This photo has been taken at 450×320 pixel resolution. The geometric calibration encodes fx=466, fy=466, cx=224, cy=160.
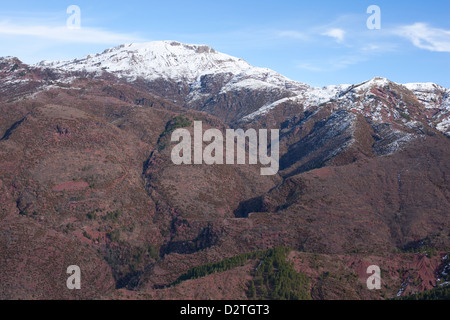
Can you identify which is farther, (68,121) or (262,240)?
(68,121)

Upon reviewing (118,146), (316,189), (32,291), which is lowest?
(32,291)

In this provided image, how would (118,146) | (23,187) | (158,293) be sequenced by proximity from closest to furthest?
1. (158,293)
2. (23,187)
3. (118,146)

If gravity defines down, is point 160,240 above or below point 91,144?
below

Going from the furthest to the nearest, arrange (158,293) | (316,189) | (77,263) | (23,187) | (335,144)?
1. (335,144)
2. (316,189)
3. (23,187)
4. (77,263)
5. (158,293)

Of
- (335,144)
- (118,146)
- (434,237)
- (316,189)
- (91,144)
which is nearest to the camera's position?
(434,237)

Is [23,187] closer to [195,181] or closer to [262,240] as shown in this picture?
[195,181]

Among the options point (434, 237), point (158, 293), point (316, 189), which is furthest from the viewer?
point (316, 189)

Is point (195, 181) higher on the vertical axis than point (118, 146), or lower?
lower

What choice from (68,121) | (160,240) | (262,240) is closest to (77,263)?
(160,240)
